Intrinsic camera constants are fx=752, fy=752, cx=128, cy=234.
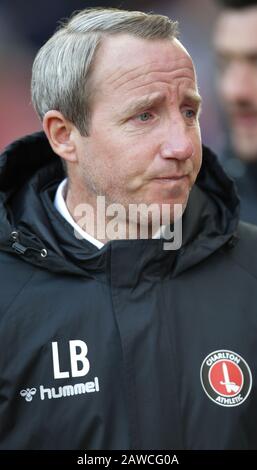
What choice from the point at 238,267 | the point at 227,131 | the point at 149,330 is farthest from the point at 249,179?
the point at 149,330

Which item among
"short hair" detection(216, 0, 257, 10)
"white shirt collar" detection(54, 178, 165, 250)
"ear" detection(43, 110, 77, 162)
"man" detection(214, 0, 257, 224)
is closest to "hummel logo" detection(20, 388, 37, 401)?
"white shirt collar" detection(54, 178, 165, 250)

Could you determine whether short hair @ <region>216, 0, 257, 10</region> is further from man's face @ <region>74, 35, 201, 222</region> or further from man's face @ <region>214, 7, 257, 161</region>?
man's face @ <region>74, 35, 201, 222</region>

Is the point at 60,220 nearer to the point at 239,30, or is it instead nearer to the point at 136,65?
the point at 136,65

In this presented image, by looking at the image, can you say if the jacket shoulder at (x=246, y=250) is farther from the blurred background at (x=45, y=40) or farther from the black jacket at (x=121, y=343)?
the blurred background at (x=45, y=40)

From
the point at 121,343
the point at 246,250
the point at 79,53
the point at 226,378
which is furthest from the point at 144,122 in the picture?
the point at 226,378

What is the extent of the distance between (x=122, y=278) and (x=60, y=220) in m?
0.33

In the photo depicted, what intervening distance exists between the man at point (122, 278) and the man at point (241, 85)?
1700 millimetres

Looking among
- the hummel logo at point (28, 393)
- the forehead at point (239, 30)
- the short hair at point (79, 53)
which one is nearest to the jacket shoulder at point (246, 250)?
the short hair at point (79, 53)

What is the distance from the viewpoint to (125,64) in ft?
7.63

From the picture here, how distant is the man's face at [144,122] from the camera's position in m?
2.29

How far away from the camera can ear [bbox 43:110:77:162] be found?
250cm

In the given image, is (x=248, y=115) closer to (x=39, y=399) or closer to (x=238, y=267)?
(x=238, y=267)
